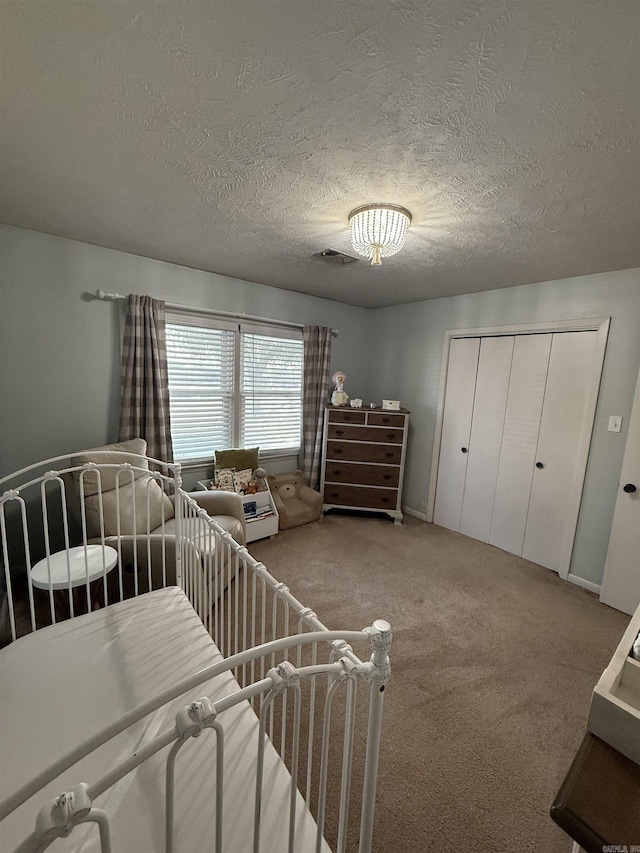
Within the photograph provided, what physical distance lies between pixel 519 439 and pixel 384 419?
4.07ft

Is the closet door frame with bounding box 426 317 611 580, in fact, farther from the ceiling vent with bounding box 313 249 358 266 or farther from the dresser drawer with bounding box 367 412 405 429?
the ceiling vent with bounding box 313 249 358 266

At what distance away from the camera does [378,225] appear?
177cm

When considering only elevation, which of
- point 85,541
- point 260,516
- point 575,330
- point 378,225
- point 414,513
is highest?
point 378,225

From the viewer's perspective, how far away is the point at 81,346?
2.59 meters

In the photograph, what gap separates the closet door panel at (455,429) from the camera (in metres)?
3.46

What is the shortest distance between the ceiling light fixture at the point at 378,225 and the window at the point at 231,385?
1781 mm

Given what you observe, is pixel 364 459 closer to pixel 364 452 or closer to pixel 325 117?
pixel 364 452

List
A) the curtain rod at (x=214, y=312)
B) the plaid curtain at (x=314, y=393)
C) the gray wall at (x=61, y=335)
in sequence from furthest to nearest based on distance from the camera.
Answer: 1. the plaid curtain at (x=314, y=393)
2. the curtain rod at (x=214, y=312)
3. the gray wall at (x=61, y=335)

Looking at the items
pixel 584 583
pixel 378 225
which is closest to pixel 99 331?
pixel 378 225

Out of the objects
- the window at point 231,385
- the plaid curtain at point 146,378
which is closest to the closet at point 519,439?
the window at point 231,385

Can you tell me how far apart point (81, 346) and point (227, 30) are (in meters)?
2.28

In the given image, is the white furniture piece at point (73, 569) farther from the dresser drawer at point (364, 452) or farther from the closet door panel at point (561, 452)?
the closet door panel at point (561, 452)

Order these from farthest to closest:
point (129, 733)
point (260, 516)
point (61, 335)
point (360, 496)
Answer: point (360, 496), point (260, 516), point (61, 335), point (129, 733)

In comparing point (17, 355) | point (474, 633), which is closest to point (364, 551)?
point (474, 633)
